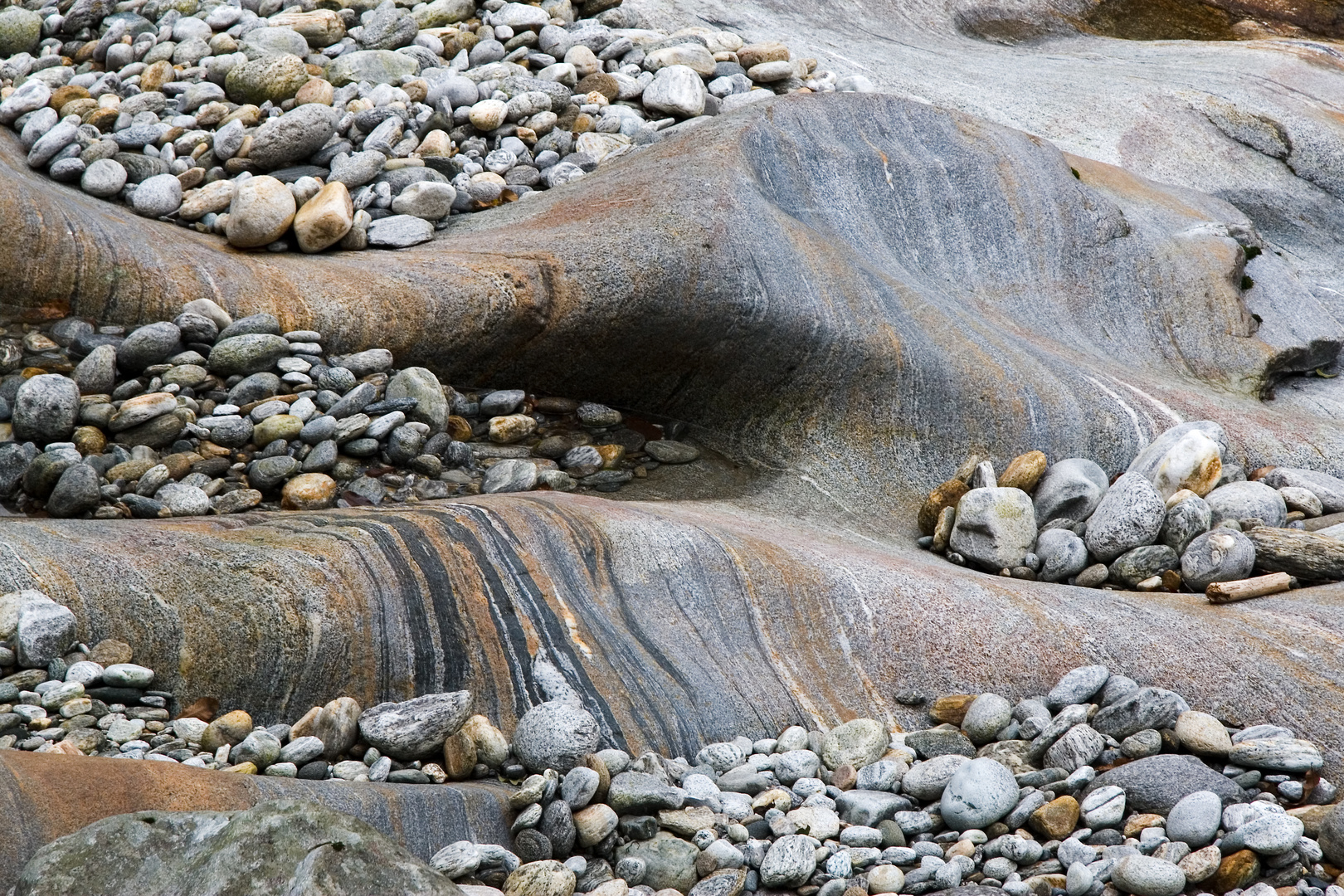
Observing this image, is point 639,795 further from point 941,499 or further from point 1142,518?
point 1142,518

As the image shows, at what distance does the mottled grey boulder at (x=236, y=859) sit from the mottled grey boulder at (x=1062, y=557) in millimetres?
3625

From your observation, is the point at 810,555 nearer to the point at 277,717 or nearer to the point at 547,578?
the point at 547,578

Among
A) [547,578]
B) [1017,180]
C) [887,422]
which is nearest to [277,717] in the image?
[547,578]

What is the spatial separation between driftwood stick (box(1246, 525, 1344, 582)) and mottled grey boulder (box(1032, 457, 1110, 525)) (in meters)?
0.77

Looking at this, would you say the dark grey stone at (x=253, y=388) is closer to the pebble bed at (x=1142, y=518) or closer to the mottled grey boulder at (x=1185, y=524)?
the pebble bed at (x=1142, y=518)

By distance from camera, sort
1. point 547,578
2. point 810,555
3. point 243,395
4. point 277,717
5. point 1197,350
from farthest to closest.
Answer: point 1197,350, point 243,395, point 810,555, point 547,578, point 277,717

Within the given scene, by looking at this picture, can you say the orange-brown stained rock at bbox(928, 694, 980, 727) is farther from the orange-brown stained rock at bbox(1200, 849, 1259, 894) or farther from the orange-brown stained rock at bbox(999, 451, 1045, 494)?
the orange-brown stained rock at bbox(999, 451, 1045, 494)

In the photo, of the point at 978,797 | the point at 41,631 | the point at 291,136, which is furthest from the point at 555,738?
the point at 291,136

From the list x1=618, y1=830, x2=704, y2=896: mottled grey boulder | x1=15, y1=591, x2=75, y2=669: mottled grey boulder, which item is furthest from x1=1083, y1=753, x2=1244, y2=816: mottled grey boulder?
x1=15, y1=591, x2=75, y2=669: mottled grey boulder

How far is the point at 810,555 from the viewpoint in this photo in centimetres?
484

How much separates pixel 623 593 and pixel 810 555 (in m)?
0.84

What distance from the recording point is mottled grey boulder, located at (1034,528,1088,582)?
5.42 m

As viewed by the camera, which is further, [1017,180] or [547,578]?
[1017,180]

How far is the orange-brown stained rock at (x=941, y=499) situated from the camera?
5.85m
